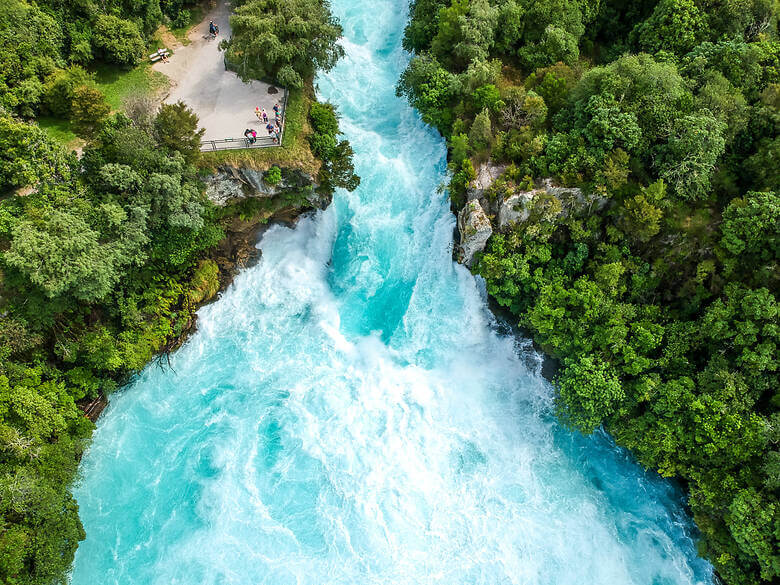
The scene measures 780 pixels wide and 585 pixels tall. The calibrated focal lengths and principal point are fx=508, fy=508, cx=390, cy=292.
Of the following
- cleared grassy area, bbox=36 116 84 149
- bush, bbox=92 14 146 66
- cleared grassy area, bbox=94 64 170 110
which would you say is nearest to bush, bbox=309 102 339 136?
cleared grassy area, bbox=94 64 170 110

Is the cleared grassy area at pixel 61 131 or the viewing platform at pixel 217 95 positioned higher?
the viewing platform at pixel 217 95

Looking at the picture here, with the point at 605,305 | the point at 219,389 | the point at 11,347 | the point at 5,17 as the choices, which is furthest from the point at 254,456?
the point at 5,17

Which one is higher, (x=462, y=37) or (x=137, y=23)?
(x=462, y=37)

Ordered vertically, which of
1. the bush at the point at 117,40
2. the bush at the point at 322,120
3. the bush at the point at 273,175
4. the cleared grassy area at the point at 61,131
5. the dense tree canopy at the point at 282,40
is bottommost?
the cleared grassy area at the point at 61,131

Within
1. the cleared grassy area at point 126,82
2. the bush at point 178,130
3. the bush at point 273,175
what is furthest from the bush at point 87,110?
the bush at point 273,175

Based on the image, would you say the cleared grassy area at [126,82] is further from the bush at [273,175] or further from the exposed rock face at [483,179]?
the exposed rock face at [483,179]

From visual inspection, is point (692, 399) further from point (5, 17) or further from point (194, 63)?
point (5, 17)

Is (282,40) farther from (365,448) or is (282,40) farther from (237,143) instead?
Answer: (365,448)
